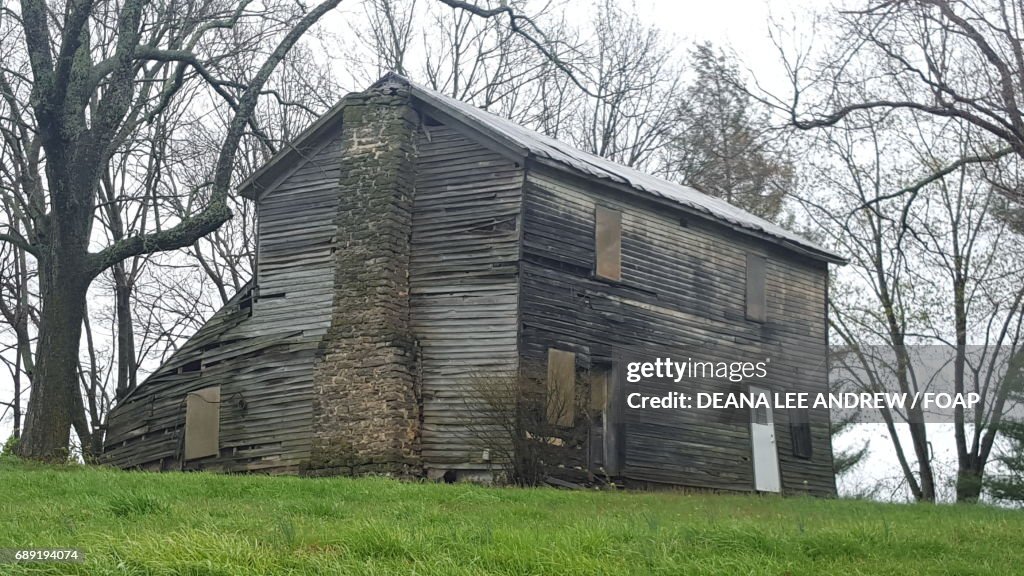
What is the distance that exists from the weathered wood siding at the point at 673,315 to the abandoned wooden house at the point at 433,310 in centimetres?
5

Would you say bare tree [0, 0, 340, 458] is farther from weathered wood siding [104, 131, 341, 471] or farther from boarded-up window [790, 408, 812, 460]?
boarded-up window [790, 408, 812, 460]

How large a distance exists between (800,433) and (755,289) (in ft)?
11.9

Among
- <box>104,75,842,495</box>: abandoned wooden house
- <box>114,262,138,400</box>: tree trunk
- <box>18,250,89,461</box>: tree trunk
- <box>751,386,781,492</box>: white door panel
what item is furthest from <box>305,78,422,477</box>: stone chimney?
<box>114,262,138,400</box>: tree trunk

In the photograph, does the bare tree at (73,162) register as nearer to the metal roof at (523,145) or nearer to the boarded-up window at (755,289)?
the metal roof at (523,145)

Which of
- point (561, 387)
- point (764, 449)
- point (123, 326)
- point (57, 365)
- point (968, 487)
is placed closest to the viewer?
point (57, 365)

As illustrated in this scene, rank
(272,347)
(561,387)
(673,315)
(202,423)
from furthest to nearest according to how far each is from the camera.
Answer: (673,315), (202,423), (272,347), (561,387)

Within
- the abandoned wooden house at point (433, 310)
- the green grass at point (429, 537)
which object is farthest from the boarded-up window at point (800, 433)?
the green grass at point (429, 537)

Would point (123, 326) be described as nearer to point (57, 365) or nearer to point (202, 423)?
point (202, 423)

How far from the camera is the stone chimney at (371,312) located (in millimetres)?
20906

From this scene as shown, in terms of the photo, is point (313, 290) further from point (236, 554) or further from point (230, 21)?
point (236, 554)

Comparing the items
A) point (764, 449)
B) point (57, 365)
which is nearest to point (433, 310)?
point (57, 365)

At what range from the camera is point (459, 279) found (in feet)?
72.3

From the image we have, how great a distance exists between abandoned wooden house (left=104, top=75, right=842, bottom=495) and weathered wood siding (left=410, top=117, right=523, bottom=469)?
38 mm

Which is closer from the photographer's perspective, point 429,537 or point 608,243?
point 429,537
